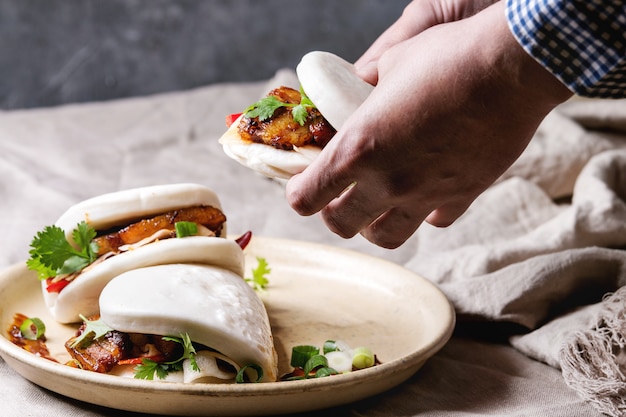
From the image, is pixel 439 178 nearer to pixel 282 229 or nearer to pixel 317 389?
pixel 317 389

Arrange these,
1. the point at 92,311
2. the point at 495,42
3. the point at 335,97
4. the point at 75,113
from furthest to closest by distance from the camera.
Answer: the point at 75,113
the point at 92,311
the point at 335,97
the point at 495,42

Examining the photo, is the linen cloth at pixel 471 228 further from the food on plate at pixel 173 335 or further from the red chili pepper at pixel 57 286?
the red chili pepper at pixel 57 286

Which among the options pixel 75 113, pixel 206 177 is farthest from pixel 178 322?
pixel 75 113

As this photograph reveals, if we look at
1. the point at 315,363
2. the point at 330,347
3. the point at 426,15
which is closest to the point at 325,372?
the point at 315,363

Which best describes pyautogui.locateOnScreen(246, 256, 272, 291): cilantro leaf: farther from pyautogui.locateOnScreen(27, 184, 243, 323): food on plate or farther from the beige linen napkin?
the beige linen napkin

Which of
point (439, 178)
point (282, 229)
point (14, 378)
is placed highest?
point (439, 178)

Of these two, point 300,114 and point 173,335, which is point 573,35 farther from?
point 173,335
